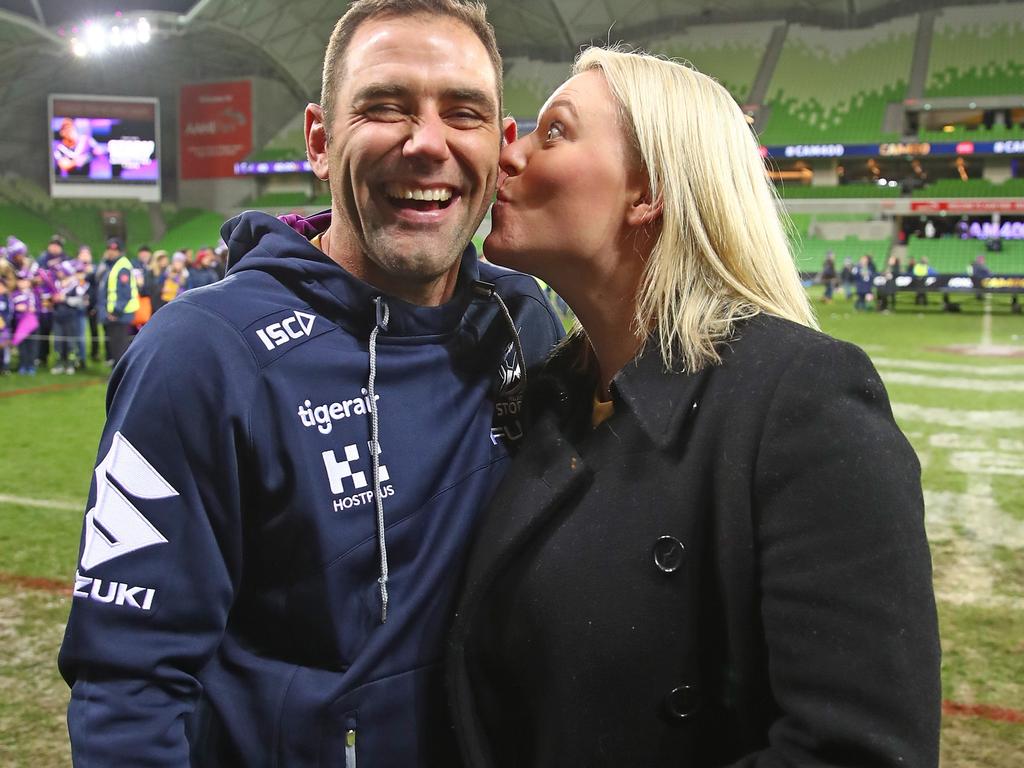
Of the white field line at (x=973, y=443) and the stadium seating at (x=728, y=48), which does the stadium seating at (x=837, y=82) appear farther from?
the white field line at (x=973, y=443)

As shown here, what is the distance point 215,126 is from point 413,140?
4888 centimetres

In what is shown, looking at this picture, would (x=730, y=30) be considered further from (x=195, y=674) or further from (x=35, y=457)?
(x=195, y=674)

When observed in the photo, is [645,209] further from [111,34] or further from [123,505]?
[111,34]

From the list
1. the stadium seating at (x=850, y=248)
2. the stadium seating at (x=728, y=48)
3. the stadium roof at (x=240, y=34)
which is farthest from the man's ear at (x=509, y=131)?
the stadium seating at (x=728, y=48)

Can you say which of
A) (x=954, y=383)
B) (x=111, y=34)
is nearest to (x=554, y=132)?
(x=954, y=383)

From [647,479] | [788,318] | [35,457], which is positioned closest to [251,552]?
[647,479]

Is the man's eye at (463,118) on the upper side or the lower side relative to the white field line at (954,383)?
upper

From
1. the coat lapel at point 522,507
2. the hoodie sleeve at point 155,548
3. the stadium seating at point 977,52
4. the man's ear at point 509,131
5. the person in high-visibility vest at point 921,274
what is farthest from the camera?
the stadium seating at point 977,52

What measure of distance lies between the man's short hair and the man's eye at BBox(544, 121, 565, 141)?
0.47 feet

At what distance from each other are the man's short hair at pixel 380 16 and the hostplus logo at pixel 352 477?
0.70 m

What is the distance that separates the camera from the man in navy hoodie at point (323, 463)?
1.56 m

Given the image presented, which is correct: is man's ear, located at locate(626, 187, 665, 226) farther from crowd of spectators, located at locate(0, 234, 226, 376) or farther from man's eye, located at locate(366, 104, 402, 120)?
crowd of spectators, located at locate(0, 234, 226, 376)

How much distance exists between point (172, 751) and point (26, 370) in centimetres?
1382

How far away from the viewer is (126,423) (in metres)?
1.56
